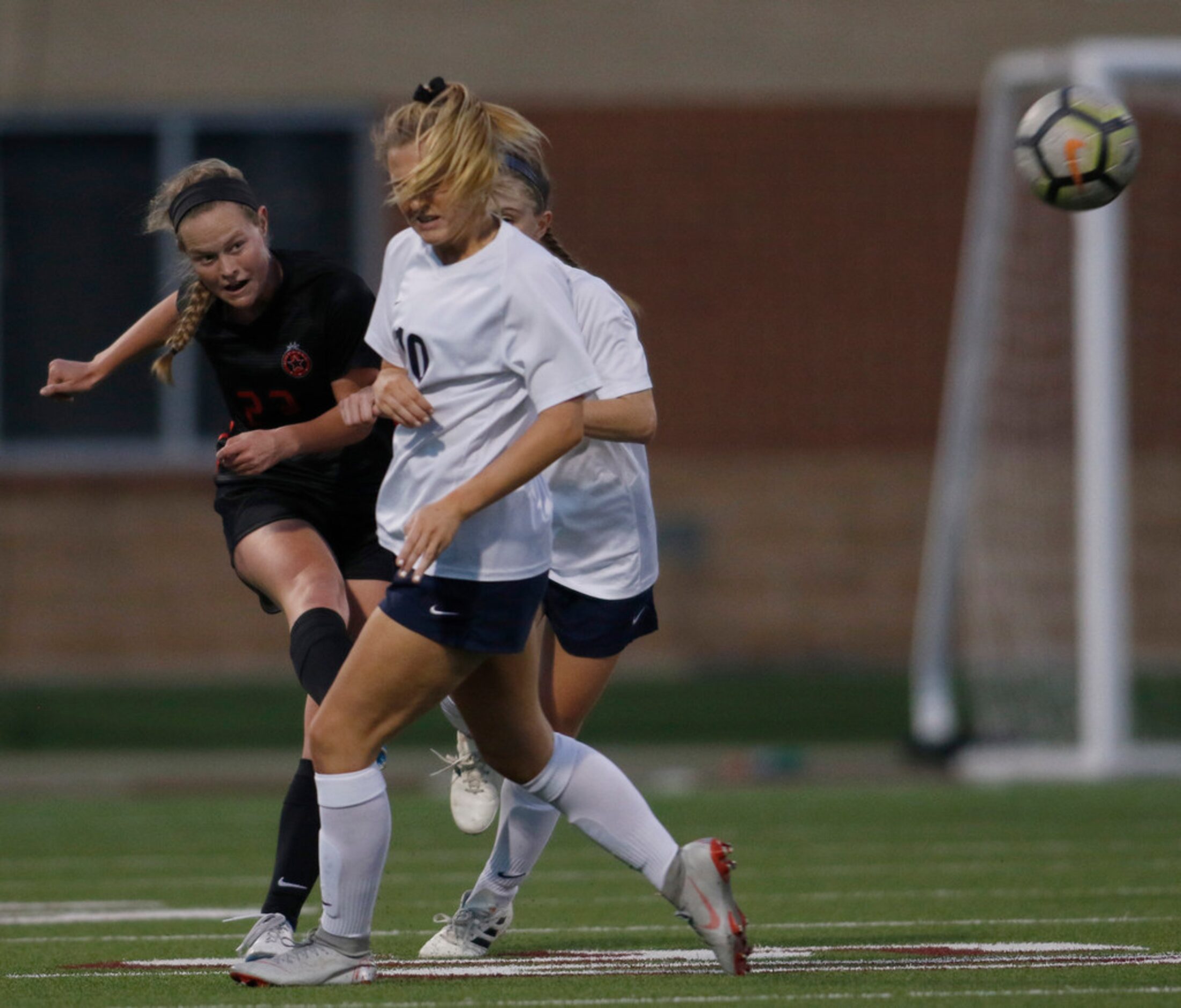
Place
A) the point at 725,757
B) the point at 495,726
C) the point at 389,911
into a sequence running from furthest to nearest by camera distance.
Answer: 1. the point at 725,757
2. the point at 389,911
3. the point at 495,726


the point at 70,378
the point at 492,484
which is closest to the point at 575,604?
the point at 492,484

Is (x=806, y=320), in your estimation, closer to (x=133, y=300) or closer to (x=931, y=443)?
(x=931, y=443)

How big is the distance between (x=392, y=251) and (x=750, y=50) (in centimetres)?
1402

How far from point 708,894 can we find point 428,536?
3.76 ft

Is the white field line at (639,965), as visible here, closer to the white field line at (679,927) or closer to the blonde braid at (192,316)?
the white field line at (679,927)

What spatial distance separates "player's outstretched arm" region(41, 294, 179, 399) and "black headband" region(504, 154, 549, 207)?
3.22 ft

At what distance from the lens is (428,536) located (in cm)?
466

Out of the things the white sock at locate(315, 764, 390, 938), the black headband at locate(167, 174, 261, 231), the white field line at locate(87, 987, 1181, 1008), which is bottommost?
the white field line at locate(87, 987, 1181, 1008)

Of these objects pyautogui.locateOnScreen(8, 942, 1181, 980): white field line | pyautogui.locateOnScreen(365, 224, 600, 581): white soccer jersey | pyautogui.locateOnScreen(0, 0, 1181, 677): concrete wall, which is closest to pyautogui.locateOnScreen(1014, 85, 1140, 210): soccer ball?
pyautogui.locateOnScreen(8, 942, 1181, 980): white field line

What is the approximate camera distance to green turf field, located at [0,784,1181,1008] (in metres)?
5.19

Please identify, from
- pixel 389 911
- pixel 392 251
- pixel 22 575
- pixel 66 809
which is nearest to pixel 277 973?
pixel 392 251

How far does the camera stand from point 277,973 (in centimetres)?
520

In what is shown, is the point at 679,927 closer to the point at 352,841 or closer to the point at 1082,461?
the point at 352,841

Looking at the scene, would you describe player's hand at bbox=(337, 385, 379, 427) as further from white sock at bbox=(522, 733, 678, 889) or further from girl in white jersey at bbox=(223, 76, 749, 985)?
white sock at bbox=(522, 733, 678, 889)
